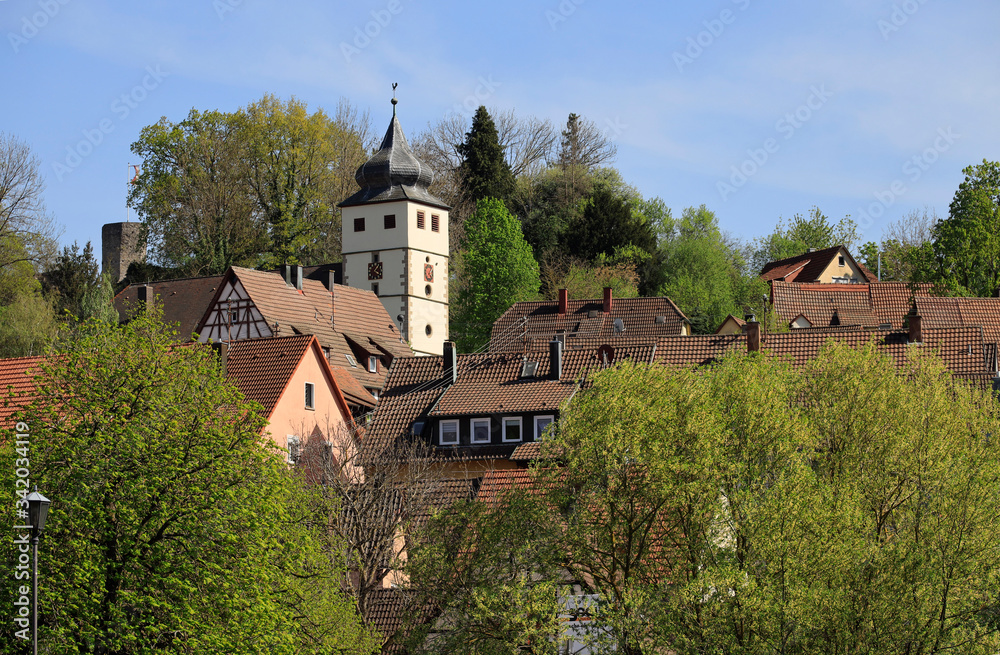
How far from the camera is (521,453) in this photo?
43.5 m

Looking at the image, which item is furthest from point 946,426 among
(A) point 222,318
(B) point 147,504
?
(A) point 222,318

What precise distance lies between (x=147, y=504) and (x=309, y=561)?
4.99 meters

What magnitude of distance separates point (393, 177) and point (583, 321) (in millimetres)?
17532

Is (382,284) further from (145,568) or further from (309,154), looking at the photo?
(145,568)

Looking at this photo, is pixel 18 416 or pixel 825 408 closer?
pixel 18 416

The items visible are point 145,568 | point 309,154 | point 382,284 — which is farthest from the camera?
point 309,154

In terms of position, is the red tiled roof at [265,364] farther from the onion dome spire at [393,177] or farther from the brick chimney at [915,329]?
the onion dome spire at [393,177]

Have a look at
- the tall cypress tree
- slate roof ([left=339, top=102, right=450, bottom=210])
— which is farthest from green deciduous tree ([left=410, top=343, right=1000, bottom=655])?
the tall cypress tree

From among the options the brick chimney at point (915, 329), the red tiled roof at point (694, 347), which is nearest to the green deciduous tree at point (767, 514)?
the brick chimney at point (915, 329)

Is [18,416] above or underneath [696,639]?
above

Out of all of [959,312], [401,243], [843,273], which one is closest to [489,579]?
[959,312]

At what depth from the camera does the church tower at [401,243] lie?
7638cm

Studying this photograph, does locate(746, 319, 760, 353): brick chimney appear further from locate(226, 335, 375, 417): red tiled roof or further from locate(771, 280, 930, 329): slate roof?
locate(771, 280, 930, 329): slate roof

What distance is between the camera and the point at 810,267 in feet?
285
